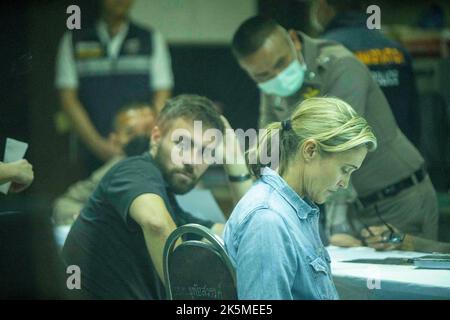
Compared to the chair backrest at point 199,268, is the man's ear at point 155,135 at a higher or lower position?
higher

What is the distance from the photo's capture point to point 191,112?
347 cm

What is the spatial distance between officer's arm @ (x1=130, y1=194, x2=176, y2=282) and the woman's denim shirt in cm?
87

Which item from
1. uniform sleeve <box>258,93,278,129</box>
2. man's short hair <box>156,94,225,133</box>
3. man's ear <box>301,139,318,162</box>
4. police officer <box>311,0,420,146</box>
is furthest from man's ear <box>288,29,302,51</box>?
man's ear <box>301,139,318,162</box>

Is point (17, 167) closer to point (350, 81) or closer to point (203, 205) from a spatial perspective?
point (203, 205)

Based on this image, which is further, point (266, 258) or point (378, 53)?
point (378, 53)

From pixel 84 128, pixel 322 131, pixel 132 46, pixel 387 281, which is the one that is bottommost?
pixel 387 281

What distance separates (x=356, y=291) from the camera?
3082 mm

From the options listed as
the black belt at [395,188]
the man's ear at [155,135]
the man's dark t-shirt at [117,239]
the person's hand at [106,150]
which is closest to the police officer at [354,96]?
the black belt at [395,188]

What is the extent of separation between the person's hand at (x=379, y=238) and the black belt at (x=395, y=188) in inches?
5.0

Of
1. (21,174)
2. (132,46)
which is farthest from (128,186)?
(132,46)

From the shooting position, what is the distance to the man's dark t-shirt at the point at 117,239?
131 inches

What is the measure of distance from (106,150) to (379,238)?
4.24 feet

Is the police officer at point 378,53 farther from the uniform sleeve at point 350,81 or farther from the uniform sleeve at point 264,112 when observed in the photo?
the uniform sleeve at point 264,112
